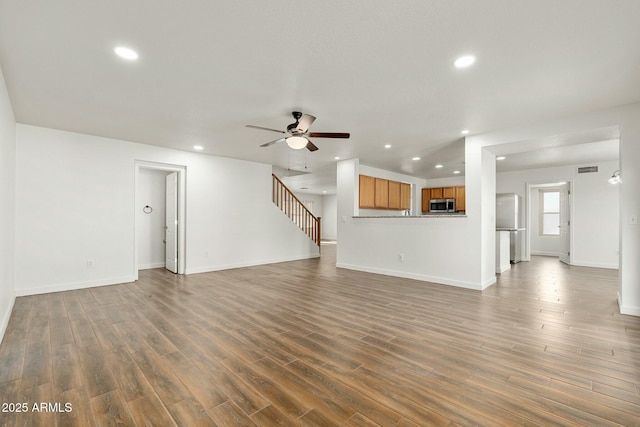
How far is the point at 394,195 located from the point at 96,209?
23.4ft

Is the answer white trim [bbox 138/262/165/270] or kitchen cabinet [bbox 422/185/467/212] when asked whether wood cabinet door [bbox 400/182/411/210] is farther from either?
white trim [bbox 138/262/165/270]

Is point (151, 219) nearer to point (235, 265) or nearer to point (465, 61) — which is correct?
point (235, 265)

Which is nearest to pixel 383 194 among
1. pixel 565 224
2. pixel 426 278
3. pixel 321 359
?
pixel 426 278

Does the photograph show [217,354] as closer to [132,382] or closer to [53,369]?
[132,382]

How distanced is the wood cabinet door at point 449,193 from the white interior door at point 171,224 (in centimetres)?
787

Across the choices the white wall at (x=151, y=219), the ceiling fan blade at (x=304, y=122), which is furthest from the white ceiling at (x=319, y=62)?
the white wall at (x=151, y=219)

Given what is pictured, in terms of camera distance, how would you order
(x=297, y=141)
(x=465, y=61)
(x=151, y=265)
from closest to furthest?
1. (x=465, y=61)
2. (x=297, y=141)
3. (x=151, y=265)

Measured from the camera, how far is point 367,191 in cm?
766

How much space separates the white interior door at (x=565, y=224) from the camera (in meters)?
7.48

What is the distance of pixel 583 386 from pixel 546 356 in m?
0.45

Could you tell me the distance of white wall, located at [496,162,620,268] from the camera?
6.82 m

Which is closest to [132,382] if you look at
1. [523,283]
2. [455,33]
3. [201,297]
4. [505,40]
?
[201,297]

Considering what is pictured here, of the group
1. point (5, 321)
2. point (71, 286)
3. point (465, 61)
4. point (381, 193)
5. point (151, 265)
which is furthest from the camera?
point (381, 193)

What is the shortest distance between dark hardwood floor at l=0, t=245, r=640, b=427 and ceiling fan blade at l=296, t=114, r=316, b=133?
91.5 inches
